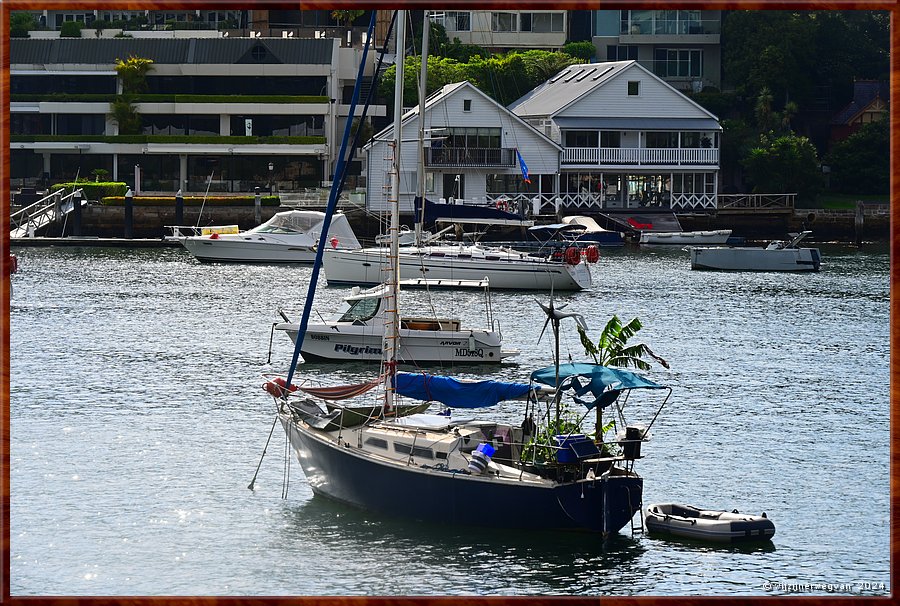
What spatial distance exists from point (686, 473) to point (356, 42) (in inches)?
3311

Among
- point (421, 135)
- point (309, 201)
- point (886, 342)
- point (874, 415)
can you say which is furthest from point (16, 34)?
point (874, 415)

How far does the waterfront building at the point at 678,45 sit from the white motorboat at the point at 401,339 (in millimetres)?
Answer: 73153

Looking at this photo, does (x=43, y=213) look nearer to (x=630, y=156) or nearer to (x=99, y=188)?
(x=99, y=188)

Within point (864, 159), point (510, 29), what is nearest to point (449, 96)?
point (864, 159)

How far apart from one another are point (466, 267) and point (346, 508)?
123 ft

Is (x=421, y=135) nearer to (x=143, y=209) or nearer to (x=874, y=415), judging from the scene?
(x=874, y=415)

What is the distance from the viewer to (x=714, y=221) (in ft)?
298

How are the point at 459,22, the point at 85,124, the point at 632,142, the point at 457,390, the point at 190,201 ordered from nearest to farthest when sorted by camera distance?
the point at 457,390
the point at 190,201
the point at 632,142
the point at 85,124
the point at 459,22

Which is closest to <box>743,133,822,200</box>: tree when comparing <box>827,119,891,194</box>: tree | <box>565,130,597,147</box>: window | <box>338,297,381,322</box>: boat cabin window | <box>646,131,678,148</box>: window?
<box>827,119,891,194</box>: tree

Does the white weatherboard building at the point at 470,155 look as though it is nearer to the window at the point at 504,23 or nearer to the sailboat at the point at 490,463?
the window at the point at 504,23

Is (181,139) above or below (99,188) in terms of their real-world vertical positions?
above

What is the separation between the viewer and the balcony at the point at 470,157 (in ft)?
A: 283

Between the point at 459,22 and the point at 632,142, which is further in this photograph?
the point at 459,22


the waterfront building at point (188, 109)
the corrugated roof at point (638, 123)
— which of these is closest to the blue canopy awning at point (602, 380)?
the corrugated roof at point (638, 123)
